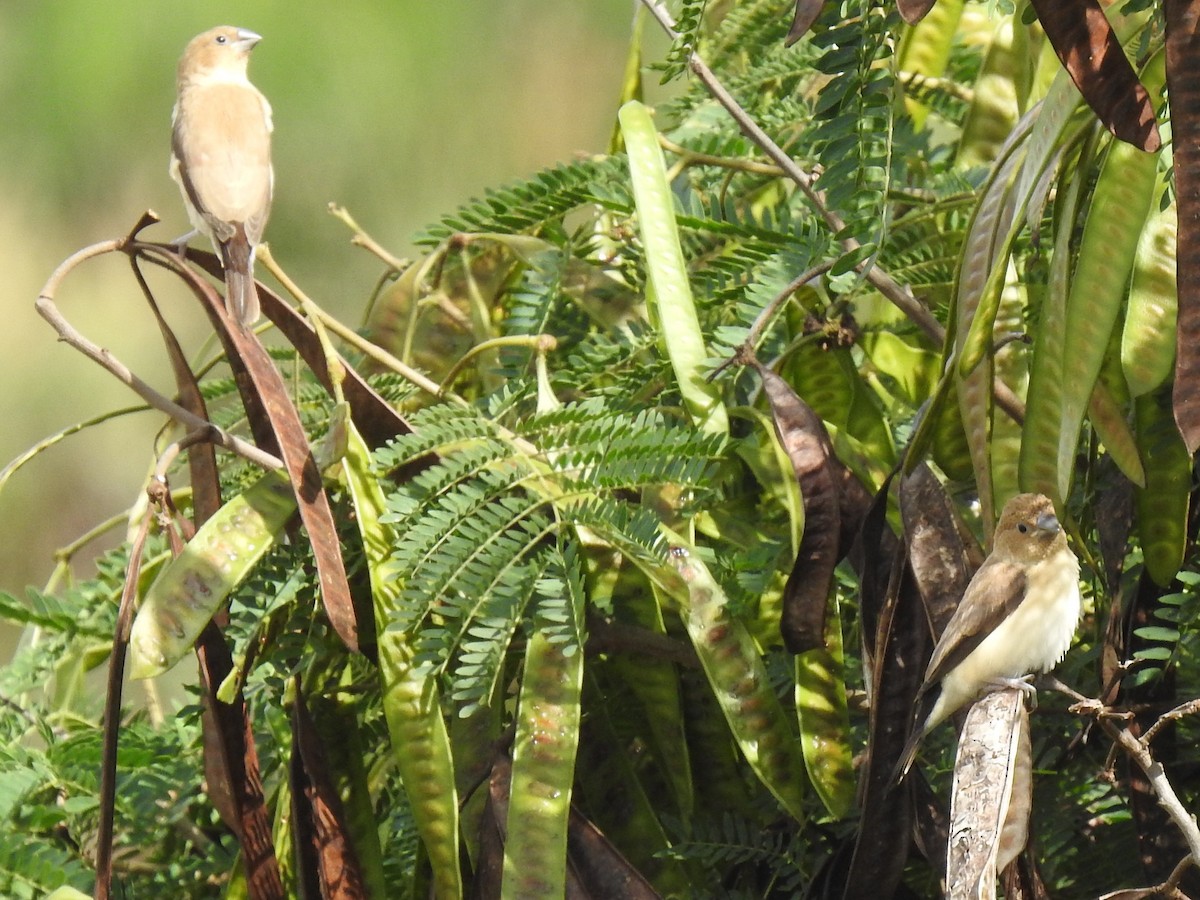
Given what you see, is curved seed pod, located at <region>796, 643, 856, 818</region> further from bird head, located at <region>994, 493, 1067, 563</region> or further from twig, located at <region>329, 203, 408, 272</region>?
twig, located at <region>329, 203, 408, 272</region>

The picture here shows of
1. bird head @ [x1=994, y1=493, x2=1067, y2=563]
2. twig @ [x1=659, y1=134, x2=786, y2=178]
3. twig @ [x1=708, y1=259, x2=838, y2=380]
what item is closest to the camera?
bird head @ [x1=994, y1=493, x2=1067, y2=563]

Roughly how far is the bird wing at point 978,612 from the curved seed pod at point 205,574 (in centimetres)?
65

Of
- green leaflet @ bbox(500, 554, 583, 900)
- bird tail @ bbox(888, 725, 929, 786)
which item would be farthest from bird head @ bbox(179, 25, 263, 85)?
bird tail @ bbox(888, 725, 929, 786)

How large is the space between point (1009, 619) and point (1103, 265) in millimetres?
342

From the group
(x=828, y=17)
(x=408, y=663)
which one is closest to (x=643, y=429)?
(x=408, y=663)

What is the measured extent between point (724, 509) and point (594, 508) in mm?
224

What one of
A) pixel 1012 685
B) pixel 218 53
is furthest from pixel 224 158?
pixel 1012 685

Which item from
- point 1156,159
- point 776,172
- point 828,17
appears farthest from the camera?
point 776,172

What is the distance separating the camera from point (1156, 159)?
1.16 metres

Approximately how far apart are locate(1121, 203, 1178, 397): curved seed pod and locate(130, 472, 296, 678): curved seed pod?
31.5 inches

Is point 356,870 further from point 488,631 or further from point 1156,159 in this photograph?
point 1156,159

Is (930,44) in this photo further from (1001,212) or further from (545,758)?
(545,758)

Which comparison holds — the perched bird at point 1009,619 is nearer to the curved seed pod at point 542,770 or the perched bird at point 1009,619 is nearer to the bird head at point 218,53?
the curved seed pod at point 542,770

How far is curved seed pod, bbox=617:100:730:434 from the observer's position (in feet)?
4.52
